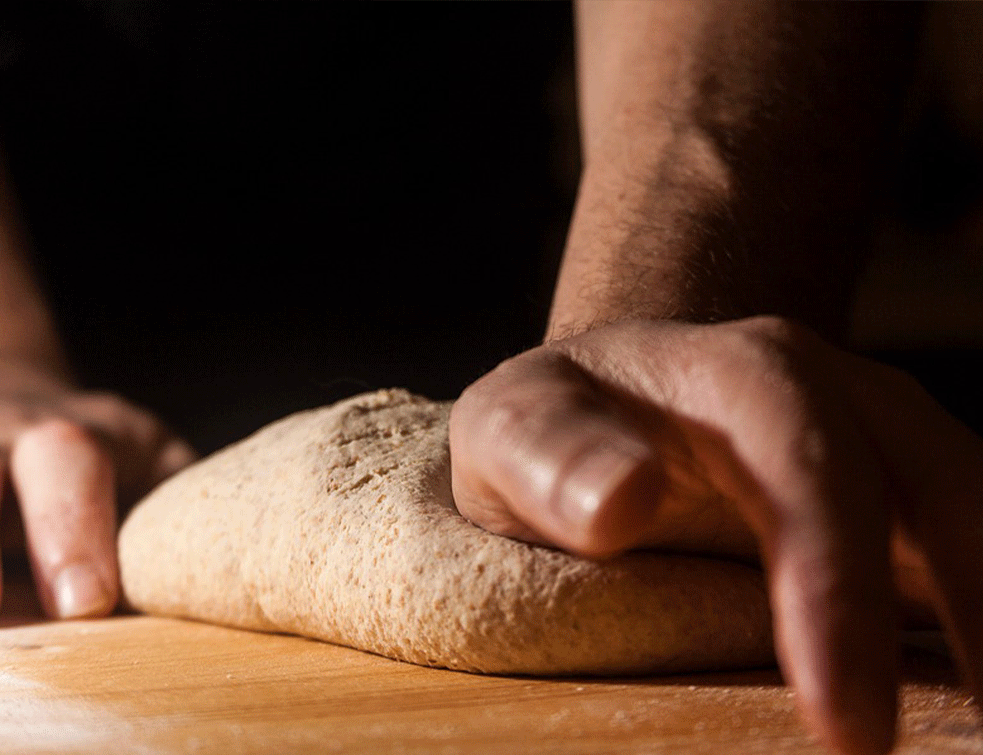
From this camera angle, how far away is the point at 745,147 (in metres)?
1.40

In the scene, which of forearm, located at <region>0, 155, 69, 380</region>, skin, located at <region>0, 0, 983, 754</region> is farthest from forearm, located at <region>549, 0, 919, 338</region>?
forearm, located at <region>0, 155, 69, 380</region>

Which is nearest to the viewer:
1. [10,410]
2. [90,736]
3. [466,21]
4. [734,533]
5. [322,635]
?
[90,736]

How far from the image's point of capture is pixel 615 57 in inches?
61.6

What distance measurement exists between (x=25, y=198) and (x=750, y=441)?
1.85 meters

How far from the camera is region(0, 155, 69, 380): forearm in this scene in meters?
2.03

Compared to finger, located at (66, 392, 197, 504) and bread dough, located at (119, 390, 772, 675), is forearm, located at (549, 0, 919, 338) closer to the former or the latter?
bread dough, located at (119, 390, 772, 675)

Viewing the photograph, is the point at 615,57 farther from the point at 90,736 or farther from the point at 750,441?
the point at 90,736

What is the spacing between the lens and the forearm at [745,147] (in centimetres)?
125

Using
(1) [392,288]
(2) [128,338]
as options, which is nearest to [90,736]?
(1) [392,288]

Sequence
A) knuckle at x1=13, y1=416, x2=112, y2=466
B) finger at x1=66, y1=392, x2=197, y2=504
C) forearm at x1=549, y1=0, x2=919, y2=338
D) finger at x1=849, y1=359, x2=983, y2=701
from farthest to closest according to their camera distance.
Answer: finger at x1=66, y1=392, x2=197, y2=504, knuckle at x1=13, y1=416, x2=112, y2=466, forearm at x1=549, y1=0, x2=919, y2=338, finger at x1=849, y1=359, x2=983, y2=701

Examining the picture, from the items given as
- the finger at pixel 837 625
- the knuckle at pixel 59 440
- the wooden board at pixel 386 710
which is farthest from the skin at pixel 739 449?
the knuckle at pixel 59 440

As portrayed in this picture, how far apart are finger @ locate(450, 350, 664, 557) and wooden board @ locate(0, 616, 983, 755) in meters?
0.17

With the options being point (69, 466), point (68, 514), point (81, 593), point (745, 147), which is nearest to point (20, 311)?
point (69, 466)

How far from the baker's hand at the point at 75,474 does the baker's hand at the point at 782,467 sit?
2.60ft
